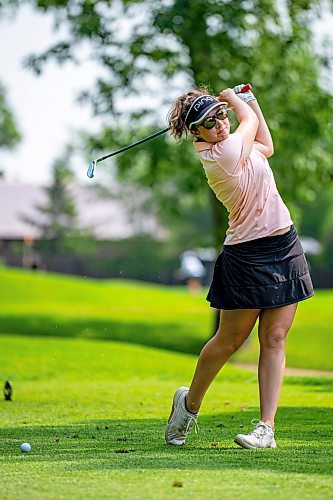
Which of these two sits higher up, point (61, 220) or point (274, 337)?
point (274, 337)

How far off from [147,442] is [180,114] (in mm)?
1873

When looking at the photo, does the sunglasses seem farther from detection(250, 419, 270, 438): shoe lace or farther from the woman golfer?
detection(250, 419, 270, 438): shoe lace

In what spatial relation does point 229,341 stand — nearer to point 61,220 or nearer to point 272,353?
point 272,353

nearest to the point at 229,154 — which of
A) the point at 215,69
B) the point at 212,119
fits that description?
the point at 212,119

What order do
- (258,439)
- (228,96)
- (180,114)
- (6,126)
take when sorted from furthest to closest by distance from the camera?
(6,126)
(228,96)
(180,114)
(258,439)

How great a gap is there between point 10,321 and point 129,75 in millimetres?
7044

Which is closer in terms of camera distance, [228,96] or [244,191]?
[244,191]

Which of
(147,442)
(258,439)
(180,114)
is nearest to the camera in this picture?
(258,439)

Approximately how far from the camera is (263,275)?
21.2ft

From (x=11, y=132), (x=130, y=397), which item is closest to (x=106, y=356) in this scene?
(x=130, y=397)

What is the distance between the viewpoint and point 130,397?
33.1 feet

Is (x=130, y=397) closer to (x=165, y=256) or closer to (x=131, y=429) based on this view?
(x=131, y=429)

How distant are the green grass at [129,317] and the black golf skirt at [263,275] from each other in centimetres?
1365

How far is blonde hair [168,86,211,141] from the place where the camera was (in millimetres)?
6516
